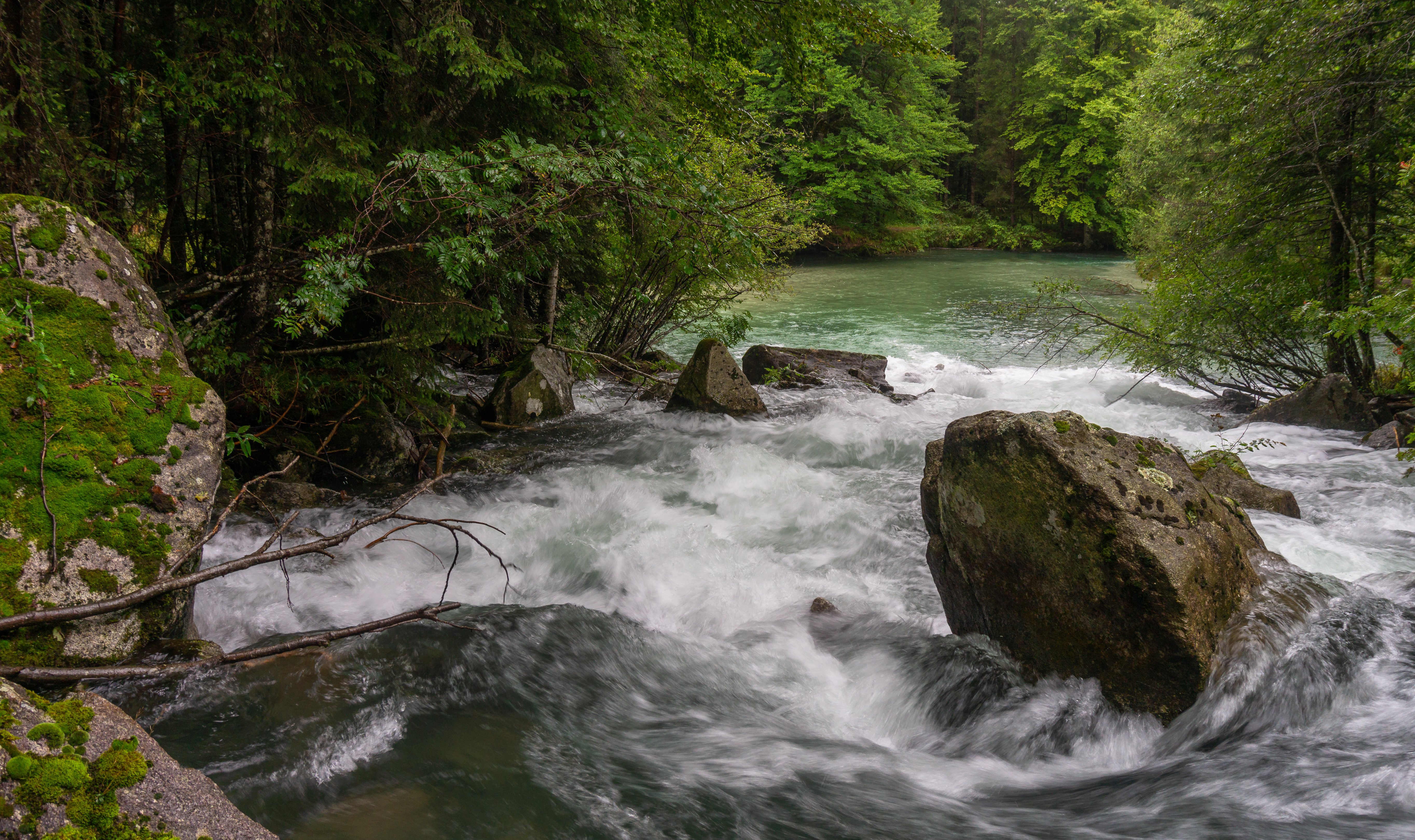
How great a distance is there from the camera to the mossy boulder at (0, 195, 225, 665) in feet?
9.22

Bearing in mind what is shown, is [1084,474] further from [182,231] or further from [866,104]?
[866,104]

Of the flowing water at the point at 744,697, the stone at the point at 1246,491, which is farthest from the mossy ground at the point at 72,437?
the stone at the point at 1246,491

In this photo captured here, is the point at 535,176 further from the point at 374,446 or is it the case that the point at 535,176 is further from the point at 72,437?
the point at 72,437

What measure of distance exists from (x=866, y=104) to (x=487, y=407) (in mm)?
29880

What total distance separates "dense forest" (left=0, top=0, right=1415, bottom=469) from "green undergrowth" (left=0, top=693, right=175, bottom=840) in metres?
2.47

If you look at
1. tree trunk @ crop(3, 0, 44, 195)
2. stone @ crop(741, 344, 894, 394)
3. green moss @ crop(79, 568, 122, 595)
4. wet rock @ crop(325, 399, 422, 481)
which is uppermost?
tree trunk @ crop(3, 0, 44, 195)

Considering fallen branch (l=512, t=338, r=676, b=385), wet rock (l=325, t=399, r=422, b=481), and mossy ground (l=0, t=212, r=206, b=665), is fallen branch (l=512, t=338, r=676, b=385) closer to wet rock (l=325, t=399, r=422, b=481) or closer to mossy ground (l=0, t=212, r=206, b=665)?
wet rock (l=325, t=399, r=422, b=481)

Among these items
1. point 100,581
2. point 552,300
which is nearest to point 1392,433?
point 552,300

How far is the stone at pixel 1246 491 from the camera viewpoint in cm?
623

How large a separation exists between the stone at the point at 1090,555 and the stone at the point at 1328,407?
6.24 metres

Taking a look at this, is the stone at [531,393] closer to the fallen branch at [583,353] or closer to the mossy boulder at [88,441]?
the fallen branch at [583,353]

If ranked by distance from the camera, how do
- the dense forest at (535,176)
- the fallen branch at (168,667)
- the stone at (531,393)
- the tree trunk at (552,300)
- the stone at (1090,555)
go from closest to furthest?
1. the fallen branch at (168,667)
2. the stone at (1090,555)
3. the dense forest at (535,176)
4. the tree trunk at (552,300)
5. the stone at (531,393)

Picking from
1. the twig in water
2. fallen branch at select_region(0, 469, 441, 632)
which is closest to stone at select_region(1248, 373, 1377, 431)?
fallen branch at select_region(0, 469, 441, 632)

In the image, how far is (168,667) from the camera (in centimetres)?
264
